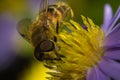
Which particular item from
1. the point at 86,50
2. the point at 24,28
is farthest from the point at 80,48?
the point at 24,28

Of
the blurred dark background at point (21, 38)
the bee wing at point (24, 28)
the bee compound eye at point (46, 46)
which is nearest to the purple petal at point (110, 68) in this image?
the bee compound eye at point (46, 46)

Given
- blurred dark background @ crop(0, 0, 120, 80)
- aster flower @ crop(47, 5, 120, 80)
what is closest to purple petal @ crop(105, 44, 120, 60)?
aster flower @ crop(47, 5, 120, 80)

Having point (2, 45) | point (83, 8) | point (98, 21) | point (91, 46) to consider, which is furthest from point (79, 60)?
point (2, 45)

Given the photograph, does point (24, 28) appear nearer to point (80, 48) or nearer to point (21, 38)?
point (80, 48)

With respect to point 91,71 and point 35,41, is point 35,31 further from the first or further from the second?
point 91,71

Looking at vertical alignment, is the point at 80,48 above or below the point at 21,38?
below

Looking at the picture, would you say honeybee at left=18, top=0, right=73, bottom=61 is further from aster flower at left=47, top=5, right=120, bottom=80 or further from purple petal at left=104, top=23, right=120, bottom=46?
purple petal at left=104, top=23, right=120, bottom=46

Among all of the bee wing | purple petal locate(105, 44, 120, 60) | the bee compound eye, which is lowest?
purple petal locate(105, 44, 120, 60)
